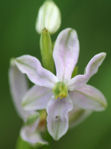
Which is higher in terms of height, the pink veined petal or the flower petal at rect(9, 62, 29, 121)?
the pink veined petal

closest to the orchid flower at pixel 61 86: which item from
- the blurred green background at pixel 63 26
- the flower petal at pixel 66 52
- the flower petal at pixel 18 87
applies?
the flower petal at pixel 66 52

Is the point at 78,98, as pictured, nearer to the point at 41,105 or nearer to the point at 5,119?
the point at 41,105

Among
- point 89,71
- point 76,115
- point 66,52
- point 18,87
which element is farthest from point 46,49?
point 18,87

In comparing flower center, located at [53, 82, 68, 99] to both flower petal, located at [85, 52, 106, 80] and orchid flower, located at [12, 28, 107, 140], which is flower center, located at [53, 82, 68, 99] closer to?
orchid flower, located at [12, 28, 107, 140]

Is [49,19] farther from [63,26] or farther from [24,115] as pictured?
[63,26]

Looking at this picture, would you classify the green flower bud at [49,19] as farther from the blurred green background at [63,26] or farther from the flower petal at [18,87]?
the blurred green background at [63,26]

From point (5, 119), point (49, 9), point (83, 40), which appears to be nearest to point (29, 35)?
point (83, 40)

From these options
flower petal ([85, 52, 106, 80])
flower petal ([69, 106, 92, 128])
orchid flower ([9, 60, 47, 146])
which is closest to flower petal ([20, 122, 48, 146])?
orchid flower ([9, 60, 47, 146])
